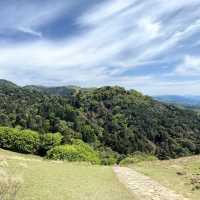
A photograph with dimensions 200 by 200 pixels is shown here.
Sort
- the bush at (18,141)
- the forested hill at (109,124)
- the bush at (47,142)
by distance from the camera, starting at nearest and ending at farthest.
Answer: the bush at (18,141)
the bush at (47,142)
the forested hill at (109,124)

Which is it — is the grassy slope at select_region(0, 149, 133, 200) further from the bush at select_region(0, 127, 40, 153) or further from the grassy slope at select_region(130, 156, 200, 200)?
the bush at select_region(0, 127, 40, 153)

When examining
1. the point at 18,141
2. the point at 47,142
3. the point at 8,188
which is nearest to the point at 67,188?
the point at 8,188

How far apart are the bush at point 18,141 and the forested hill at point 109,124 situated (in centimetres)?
1702

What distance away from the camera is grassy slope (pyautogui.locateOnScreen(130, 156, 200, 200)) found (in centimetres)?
1663

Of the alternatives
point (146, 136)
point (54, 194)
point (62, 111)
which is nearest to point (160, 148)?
point (146, 136)

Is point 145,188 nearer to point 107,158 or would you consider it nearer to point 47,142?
point 47,142

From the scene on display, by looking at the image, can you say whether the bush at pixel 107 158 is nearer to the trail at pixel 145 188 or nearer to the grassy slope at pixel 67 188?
the trail at pixel 145 188

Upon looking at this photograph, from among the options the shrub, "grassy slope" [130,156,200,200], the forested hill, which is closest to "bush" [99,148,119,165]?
the forested hill

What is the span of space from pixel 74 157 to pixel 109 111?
146985mm

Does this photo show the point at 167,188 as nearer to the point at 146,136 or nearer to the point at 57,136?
the point at 57,136

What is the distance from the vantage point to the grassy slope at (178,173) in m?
16.6

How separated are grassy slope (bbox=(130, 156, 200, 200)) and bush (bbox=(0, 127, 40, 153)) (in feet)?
125

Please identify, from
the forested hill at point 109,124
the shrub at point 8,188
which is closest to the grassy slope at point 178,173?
the shrub at point 8,188

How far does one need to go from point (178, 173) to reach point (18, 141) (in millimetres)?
43556
